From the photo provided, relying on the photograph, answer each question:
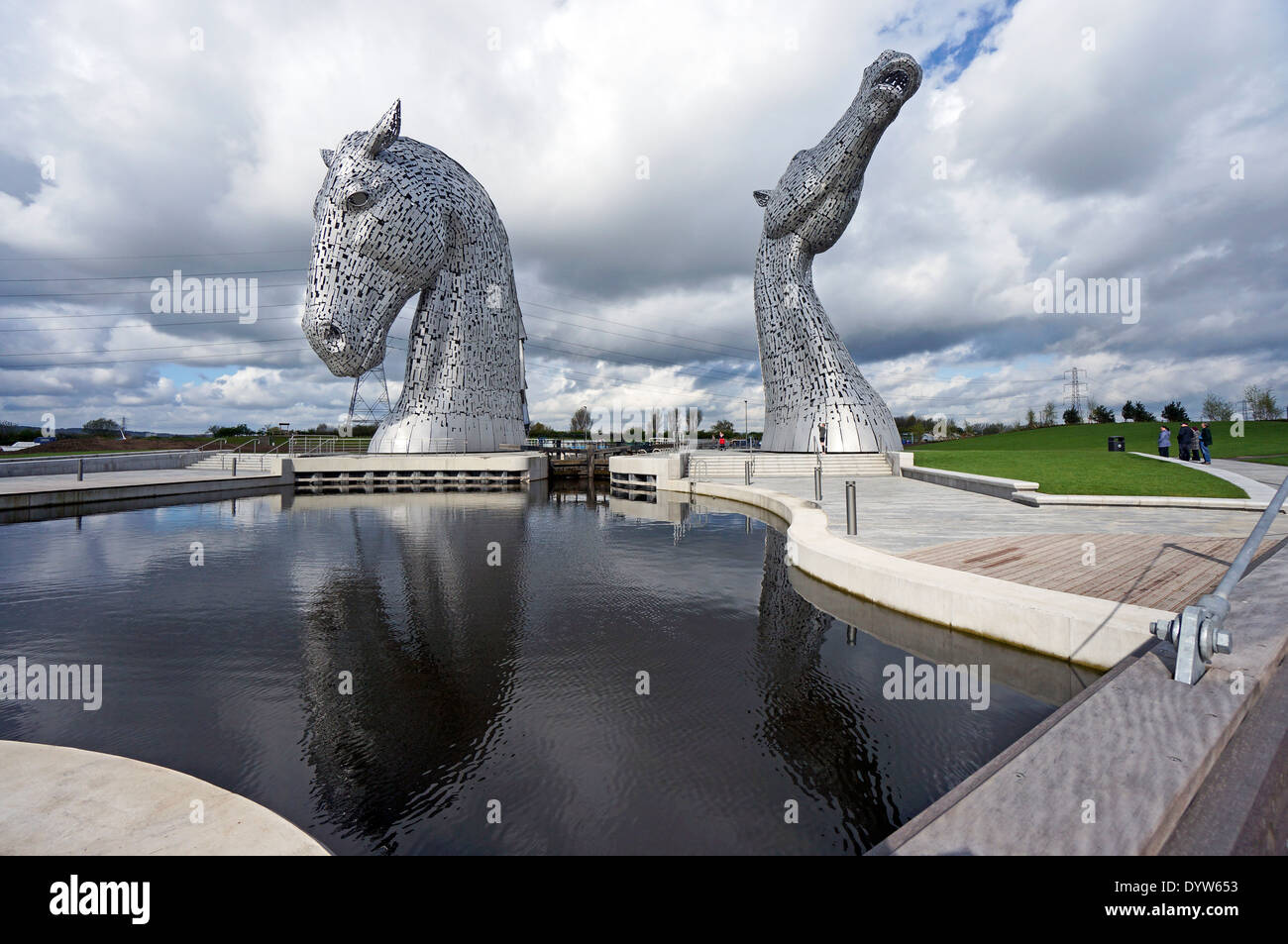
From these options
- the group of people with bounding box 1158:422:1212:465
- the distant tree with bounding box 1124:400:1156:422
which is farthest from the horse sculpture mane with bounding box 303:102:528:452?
the distant tree with bounding box 1124:400:1156:422

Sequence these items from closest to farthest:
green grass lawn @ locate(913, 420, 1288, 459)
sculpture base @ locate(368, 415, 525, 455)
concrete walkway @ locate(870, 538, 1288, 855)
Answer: concrete walkway @ locate(870, 538, 1288, 855)
sculpture base @ locate(368, 415, 525, 455)
green grass lawn @ locate(913, 420, 1288, 459)

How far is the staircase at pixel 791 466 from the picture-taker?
23.4 m

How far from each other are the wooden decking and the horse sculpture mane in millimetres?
23237

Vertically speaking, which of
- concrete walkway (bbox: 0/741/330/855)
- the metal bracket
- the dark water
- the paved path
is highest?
the paved path

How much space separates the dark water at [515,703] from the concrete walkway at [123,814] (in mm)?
721

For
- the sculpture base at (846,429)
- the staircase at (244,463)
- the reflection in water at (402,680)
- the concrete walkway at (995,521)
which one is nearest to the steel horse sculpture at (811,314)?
the sculpture base at (846,429)

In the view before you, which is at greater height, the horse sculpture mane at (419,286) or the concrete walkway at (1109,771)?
the horse sculpture mane at (419,286)

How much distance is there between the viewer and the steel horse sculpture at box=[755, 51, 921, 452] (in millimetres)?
23688

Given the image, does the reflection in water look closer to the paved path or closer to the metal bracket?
the metal bracket

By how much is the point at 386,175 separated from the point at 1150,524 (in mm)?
26320

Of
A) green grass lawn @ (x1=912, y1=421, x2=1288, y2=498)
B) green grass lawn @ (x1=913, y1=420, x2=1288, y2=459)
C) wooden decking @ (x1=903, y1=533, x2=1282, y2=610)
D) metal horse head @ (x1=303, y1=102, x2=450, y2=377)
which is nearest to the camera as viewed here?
wooden decking @ (x1=903, y1=533, x2=1282, y2=610)

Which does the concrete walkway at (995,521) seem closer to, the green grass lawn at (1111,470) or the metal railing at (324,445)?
the green grass lawn at (1111,470)
